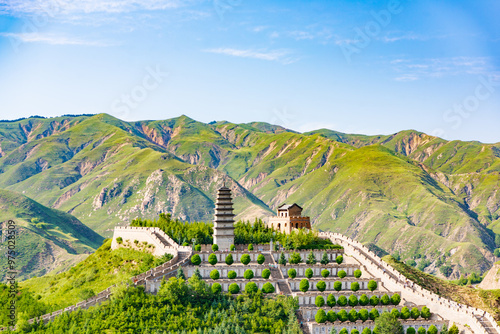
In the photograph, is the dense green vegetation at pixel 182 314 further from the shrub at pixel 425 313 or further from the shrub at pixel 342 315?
the shrub at pixel 425 313

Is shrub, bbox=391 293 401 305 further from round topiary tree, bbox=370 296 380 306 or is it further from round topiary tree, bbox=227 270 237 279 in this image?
round topiary tree, bbox=227 270 237 279

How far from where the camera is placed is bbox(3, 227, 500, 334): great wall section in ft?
339

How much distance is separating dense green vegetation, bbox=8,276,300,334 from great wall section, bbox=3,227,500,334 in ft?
8.44

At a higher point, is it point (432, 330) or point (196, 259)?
point (196, 259)

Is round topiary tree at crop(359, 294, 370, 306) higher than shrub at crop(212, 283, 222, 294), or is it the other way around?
shrub at crop(212, 283, 222, 294)

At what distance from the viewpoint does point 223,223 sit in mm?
133875

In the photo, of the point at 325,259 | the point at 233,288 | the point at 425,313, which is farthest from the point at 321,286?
the point at 425,313

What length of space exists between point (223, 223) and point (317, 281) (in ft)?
84.1

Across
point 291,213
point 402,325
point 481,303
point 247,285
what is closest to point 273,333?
point 247,285

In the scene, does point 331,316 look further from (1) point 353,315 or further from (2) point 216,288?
(2) point 216,288

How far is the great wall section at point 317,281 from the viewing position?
339ft

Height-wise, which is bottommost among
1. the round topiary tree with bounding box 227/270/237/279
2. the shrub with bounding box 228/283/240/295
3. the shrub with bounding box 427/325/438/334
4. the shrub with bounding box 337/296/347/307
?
the shrub with bounding box 427/325/438/334

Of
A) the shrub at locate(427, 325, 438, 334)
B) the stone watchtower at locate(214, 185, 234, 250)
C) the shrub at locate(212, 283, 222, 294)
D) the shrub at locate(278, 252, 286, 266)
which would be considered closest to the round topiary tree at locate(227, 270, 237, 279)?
the shrub at locate(212, 283, 222, 294)

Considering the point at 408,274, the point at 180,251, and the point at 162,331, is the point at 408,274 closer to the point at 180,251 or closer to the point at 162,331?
the point at 180,251
